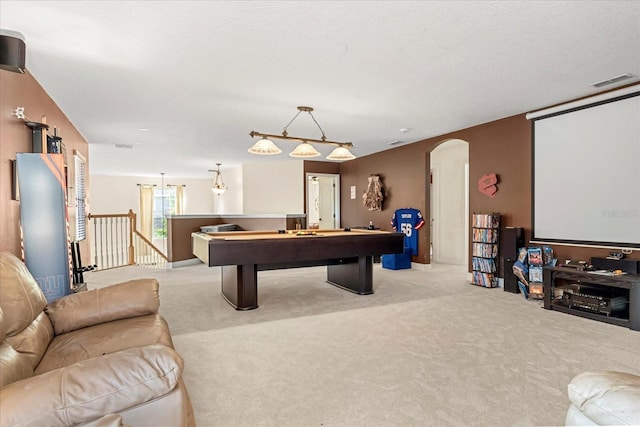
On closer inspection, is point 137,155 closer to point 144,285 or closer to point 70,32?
point 70,32

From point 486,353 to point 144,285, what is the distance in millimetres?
2577

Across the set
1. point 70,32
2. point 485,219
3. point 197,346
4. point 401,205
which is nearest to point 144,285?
point 197,346

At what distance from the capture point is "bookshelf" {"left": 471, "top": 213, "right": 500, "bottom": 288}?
5043 millimetres

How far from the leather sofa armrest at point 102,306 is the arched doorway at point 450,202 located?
20.3 ft

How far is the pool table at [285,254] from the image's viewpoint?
3748mm

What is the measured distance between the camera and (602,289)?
3.77 meters

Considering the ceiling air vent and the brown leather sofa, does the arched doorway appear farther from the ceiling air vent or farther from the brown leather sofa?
the brown leather sofa

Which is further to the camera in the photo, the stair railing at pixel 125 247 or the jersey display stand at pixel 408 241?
the stair railing at pixel 125 247

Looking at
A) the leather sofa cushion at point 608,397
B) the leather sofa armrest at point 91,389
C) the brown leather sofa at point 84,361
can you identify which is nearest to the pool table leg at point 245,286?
the brown leather sofa at point 84,361

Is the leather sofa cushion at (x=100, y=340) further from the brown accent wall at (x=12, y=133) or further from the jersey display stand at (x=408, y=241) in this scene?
the jersey display stand at (x=408, y=241)

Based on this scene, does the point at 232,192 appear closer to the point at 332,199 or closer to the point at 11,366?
the point at 332,199

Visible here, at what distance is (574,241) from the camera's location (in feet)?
Answer: 13.9

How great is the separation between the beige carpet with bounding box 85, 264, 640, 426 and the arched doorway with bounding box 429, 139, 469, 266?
3079mm

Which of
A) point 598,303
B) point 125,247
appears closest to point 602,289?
point 598,303
